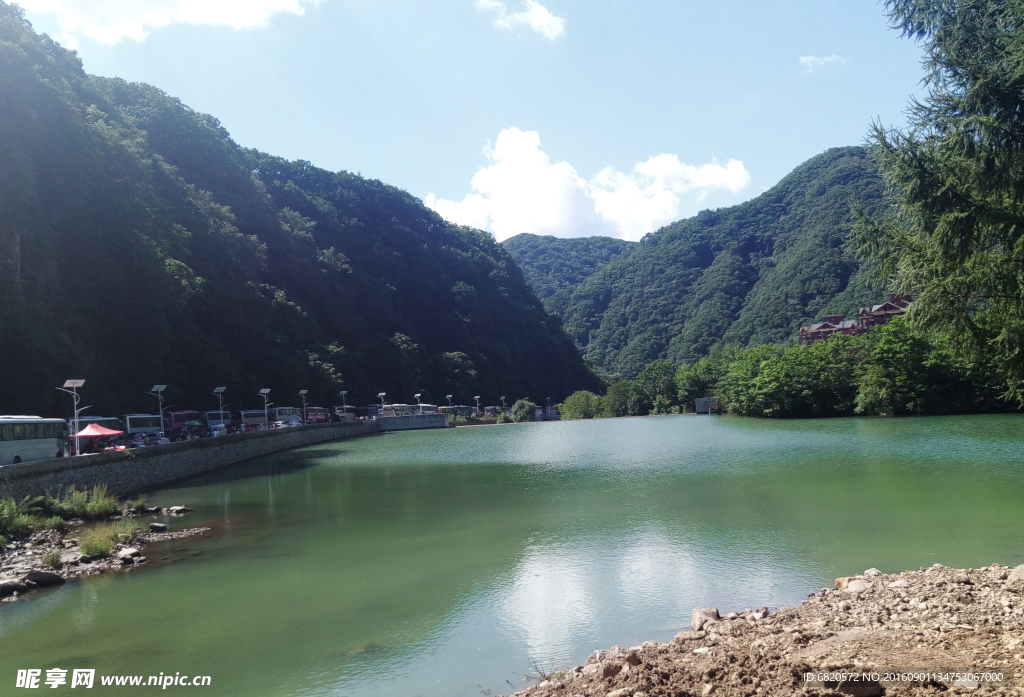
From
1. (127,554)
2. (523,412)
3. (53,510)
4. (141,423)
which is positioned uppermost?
(141,423)

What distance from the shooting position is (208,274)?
6838 centimetres

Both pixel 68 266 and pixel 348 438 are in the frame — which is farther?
pixel 348 438

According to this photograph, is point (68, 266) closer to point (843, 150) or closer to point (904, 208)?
point (904, 208)

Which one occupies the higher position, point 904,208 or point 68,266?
point 68,266

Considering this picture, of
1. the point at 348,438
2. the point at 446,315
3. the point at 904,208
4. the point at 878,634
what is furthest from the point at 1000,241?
the point at 446,315

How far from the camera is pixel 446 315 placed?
394 ft

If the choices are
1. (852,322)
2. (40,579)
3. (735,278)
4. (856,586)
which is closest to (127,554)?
(40,579)

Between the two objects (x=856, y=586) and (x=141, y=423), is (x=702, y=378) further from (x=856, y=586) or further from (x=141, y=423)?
(x=856, y=586)

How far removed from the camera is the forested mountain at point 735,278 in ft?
406

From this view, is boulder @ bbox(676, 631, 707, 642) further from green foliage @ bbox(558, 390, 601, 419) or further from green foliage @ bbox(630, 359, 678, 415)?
green foliage @ bbox(558, 390, 601, 419)

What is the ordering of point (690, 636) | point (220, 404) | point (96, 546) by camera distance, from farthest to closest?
point (220, 404)
point (96, 546)
point (690, 636)

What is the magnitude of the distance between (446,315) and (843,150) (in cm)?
10948

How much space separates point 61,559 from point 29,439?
1236cm

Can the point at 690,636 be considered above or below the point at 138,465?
below
